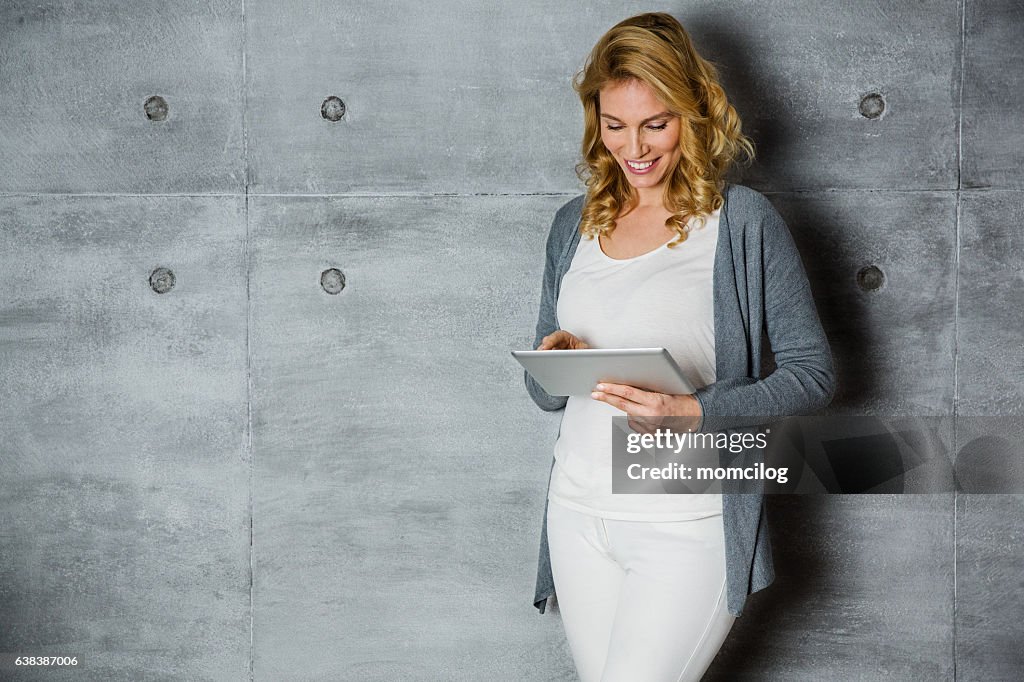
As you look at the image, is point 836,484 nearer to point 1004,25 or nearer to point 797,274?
point 797,274

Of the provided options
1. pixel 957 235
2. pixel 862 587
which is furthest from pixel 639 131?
pixel 862 587

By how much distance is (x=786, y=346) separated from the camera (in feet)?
5.29

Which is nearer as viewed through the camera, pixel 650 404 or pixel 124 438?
pixel 650 404

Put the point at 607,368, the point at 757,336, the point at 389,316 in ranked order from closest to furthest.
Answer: the point at 607,368, the point at 757,336, the point at 389,316

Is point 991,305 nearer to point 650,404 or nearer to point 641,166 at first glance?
point 641,166

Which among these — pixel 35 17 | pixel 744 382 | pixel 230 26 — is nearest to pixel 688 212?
pixel 744 382

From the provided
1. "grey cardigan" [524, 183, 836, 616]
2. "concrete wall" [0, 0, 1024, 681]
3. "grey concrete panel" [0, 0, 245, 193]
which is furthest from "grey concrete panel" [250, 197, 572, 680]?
"grey cardigan" [524, 183, 836, 616]

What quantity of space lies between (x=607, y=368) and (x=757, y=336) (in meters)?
0.39

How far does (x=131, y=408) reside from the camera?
89.3 inches

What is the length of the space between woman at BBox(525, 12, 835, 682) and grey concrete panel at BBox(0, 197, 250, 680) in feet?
3.29

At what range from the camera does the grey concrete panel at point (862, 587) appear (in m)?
2.18

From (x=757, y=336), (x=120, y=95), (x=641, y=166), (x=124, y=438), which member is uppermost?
(x=120, y=95)

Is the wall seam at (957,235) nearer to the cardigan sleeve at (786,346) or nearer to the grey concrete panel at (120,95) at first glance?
the cardigan sleeve at (786,346)

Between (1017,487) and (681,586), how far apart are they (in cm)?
112
